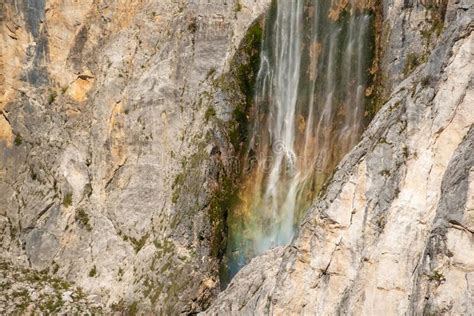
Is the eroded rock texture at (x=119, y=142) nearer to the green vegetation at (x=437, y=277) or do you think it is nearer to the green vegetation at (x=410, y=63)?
the green vegetation at (x=410, y=63)

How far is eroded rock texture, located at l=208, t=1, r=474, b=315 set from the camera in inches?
650

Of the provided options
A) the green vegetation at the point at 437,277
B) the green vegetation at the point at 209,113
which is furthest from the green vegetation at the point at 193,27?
the green vegetation at the point at 437,277

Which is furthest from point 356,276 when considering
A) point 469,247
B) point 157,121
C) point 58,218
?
point 58,218

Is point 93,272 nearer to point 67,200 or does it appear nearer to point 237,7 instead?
point 67,200

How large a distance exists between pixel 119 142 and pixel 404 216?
19.0m

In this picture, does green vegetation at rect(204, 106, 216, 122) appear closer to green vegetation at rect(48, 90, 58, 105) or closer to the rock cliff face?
the rock cliff face

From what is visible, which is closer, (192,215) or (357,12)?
(357,12)

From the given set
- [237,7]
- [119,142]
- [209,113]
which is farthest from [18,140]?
[237,7]

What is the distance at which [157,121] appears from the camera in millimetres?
33219

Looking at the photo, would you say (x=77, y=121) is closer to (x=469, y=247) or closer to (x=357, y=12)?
(x=357, y=12)

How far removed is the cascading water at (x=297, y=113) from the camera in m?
27.6

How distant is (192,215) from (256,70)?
743 cm

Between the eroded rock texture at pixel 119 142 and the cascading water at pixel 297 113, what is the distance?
4.59 ft

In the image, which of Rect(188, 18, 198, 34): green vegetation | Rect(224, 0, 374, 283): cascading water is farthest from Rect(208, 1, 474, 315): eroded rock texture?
Rect(188, 18, 198, 34): green vegetation
